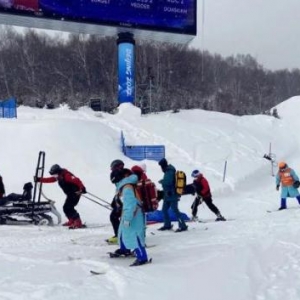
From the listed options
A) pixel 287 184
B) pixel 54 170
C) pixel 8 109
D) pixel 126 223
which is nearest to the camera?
pixel 126 223

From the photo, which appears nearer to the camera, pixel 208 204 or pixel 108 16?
pixel 208 204

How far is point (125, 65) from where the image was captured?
101ft

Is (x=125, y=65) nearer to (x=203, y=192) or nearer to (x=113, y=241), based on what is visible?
(x=203, y=192)

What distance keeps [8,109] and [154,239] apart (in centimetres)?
1816

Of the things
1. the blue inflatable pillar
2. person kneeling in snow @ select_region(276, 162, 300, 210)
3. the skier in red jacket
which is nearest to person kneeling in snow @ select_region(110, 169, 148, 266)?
the skier in red jacket

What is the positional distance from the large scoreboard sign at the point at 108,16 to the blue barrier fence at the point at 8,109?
5.56m

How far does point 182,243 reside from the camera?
8516 millimetres

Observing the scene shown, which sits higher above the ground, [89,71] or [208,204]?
[89,71]

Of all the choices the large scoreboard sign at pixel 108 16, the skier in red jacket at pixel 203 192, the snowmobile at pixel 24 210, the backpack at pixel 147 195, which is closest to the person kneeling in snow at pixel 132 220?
the backpack at pixel 147 195

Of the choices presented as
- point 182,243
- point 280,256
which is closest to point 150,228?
point 182,243

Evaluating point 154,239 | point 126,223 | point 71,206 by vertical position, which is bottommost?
point 154,239

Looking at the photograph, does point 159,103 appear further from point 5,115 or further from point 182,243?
point 182,243

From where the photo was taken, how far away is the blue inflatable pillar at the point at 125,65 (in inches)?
1208

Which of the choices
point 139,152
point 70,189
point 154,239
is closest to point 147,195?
point 154,239
